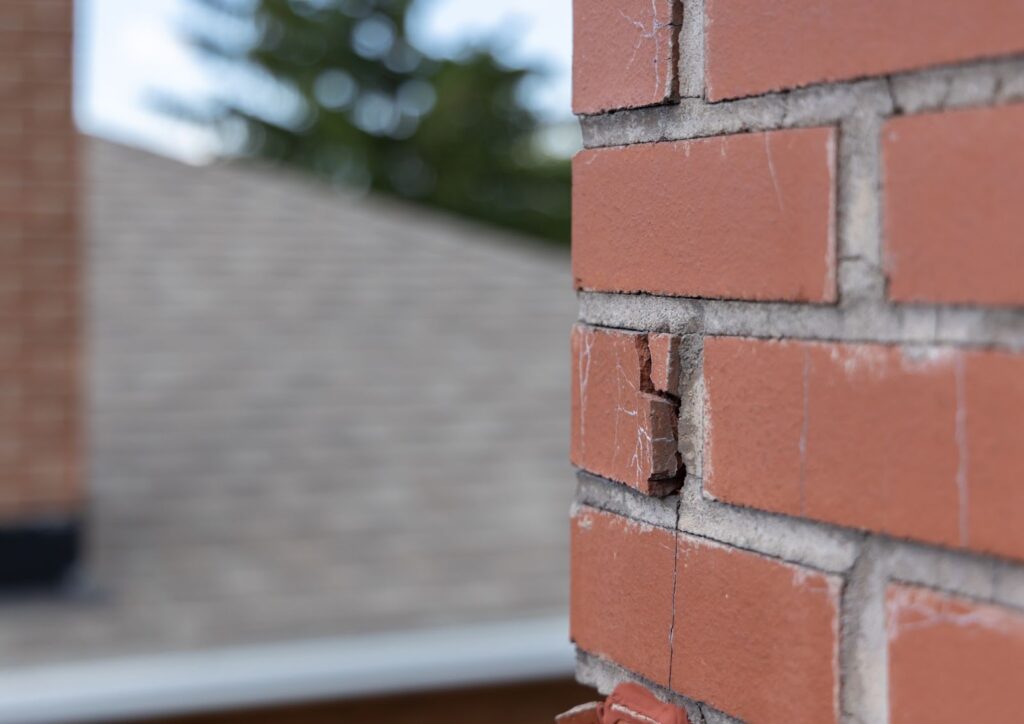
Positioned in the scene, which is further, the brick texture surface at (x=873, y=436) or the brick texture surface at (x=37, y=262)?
the brick texture surface at (x=37, y=262)

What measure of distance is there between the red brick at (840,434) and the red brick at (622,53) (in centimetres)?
16

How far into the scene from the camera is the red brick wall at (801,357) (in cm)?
55

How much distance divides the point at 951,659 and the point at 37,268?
4.99 metres

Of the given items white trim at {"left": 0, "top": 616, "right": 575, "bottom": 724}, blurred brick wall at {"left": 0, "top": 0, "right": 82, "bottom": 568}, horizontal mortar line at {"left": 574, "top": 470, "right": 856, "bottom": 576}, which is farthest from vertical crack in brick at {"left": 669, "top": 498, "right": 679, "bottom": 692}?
blurred brick wall at {"left": 0, "top": 0, "right": 82, "bottom": 568}

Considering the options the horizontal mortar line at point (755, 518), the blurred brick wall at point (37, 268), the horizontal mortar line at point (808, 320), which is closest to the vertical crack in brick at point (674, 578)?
the horizontal mortar line at point (755, 518)

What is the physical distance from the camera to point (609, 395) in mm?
782

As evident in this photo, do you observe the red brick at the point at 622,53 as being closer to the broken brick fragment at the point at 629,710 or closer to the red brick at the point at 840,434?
the red brick at the point at 840,434

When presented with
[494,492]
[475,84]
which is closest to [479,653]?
[494,492]

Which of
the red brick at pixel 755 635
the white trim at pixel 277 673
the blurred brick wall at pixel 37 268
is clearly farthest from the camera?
the blurred brick wall at pixel 37 268

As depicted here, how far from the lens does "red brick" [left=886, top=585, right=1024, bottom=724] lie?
0.53 meters

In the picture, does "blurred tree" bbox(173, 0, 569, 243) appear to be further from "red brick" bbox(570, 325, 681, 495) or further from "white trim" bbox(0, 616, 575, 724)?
"red brick" bbox(570, 325, 681, 495)

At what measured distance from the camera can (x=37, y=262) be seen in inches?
200

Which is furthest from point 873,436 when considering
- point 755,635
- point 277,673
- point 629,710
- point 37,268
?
point 37,268

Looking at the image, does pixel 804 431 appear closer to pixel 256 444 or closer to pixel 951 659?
pixel 951 659
